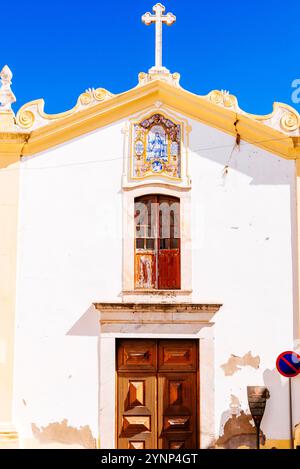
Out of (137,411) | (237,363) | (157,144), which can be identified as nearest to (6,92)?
(157,144)

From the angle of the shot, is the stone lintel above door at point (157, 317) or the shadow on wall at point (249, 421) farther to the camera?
the stone lintel above door at point (157, 317)

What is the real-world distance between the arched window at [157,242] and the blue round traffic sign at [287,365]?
7.11 feet

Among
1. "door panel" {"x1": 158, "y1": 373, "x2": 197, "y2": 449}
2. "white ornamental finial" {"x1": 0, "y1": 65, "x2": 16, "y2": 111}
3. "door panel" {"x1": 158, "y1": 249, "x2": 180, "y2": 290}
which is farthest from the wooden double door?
"white ornamental finial" {"x1": 0, "y1": 65, "x2": 16, "y2": 111}

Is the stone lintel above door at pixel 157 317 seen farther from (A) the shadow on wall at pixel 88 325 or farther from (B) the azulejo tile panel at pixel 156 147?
(B) the azulejo tile panel at pixel 156 147

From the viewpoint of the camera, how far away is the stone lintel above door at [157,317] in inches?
562

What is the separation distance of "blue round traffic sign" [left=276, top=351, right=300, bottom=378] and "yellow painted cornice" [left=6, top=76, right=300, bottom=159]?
3518 millimetres

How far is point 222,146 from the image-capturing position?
1488 centimetres

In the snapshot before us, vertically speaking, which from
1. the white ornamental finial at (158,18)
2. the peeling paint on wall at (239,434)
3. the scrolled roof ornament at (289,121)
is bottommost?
the peeling paint on wall at (239,434)

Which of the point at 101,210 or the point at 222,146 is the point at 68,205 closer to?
the point at 101,210

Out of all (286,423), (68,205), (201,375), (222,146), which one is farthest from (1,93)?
(286,423)

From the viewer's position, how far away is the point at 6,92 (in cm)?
1491

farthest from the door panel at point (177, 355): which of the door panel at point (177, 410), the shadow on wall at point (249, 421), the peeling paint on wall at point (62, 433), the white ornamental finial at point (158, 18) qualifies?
the white ornamental finial at point (158, 18)
